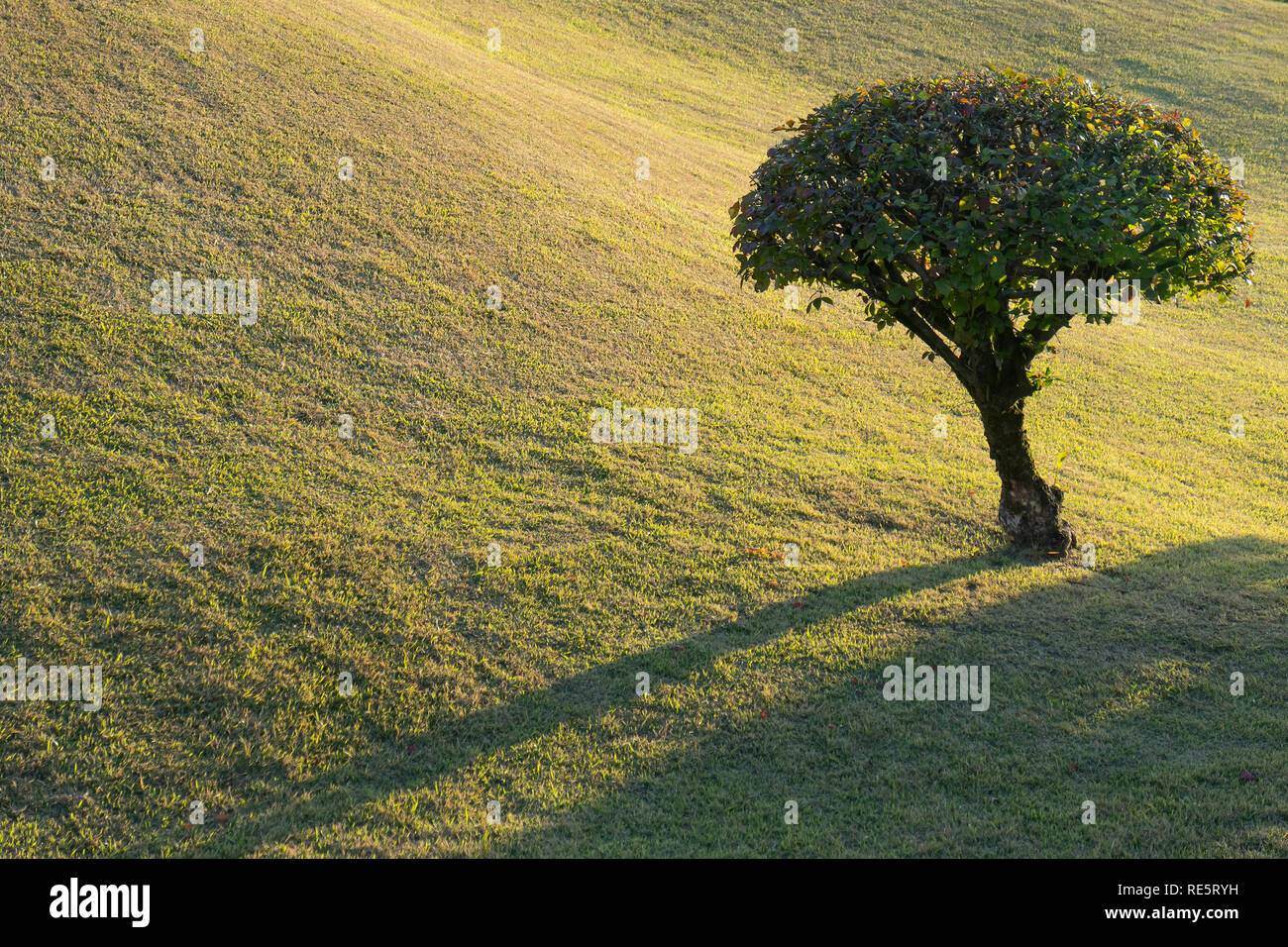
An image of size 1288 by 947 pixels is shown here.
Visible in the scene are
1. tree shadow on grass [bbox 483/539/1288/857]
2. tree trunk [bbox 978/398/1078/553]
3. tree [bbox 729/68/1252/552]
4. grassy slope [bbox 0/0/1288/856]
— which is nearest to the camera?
tree shadow on grass [bbox 483/539/1288/857]

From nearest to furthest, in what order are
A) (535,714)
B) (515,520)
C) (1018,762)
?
1. (1018,762)
2. (535,714)
3. (515,520)

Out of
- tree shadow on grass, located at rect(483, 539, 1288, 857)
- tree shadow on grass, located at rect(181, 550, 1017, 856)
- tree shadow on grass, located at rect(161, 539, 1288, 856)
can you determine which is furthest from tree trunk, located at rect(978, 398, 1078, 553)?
tree shadow on grass, located at rect(483, 539, 1288, 857)

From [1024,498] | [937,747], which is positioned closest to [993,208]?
[1024,498]

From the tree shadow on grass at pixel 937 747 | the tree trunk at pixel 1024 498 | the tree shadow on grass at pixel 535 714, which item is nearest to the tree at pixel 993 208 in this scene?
the tree trunk at pixel 1024 498

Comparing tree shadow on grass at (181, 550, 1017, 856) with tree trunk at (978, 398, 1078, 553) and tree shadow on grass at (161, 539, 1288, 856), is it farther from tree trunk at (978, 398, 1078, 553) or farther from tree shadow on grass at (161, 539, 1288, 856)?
tree trunk at (978, 398, 1078, 553)

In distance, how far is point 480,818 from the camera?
599cm

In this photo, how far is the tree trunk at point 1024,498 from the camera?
9.39m

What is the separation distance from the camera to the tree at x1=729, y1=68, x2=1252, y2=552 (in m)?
7.32

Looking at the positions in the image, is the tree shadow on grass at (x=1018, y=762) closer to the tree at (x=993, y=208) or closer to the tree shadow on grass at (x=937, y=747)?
the tree shadow on grass at (x=937, y=747)

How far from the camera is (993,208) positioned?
287 inches

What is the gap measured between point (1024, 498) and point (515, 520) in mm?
5035

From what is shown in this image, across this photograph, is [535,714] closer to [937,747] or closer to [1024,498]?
[937,747]

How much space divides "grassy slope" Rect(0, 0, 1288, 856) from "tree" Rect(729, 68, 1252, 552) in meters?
2.70
